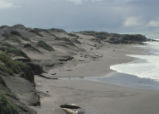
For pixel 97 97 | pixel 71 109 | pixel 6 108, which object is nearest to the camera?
pixel 6 108

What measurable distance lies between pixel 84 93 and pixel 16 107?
26.0 feet

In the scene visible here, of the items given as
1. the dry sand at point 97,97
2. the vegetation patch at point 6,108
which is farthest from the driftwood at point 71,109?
the vegetation patch at point 6,108

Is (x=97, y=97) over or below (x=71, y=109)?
below

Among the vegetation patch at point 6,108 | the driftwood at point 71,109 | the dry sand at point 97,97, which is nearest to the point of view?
the vegetation patch at point 6,108

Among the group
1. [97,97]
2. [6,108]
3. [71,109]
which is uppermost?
[6,108]

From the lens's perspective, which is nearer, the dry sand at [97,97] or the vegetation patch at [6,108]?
the vegetation patch at [6,108]

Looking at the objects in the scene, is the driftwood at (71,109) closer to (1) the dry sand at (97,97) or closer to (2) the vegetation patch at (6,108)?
(1) the dry sand at (97,97)

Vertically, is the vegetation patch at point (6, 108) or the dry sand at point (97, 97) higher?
the vegetation patch at point (6, 108)

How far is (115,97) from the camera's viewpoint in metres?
17.3

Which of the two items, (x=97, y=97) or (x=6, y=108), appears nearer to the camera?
(x=6, y=108)

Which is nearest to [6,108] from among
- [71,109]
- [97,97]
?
[71,109]

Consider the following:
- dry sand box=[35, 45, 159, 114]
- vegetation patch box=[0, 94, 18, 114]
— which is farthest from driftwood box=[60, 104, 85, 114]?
vegetation patch box=[0, 94, 18, 114]

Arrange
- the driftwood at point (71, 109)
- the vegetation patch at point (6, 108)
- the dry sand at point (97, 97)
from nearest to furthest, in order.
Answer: the vegetation patch at point (6, 108) < the driftwood at point (71, 109) < the dry sand at point (97, 97)

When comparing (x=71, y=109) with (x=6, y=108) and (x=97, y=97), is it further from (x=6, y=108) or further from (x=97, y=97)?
(x=6, y=108)
